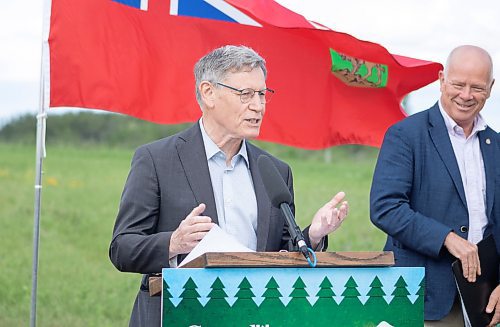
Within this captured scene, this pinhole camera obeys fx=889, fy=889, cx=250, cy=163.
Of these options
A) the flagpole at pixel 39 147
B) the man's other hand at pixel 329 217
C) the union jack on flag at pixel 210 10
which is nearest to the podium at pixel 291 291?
the man's other hand at pixel 329 217

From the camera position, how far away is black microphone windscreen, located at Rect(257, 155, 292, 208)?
2879 mm

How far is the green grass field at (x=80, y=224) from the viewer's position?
9.77 m

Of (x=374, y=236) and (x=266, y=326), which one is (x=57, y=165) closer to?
(x=374, y=236)

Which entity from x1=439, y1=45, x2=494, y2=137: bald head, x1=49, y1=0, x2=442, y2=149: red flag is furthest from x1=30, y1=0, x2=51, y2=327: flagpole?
x1=439, y1=45, x2=494, y2=137: bald head

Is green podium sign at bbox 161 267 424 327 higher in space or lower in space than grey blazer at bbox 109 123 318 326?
lower

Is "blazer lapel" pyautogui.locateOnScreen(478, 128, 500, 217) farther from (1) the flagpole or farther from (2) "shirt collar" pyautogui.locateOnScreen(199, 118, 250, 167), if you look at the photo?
(1) the flagpole

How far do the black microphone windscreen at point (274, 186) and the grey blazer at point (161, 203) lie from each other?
392 millimetres

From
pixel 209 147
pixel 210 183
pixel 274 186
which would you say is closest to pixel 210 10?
pixel 209 147

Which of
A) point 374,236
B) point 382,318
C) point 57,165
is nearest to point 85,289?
point 374,236

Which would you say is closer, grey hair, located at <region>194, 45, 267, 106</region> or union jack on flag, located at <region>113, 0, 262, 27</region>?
grey hair, located at <region>194, 45, 267, 106</region>

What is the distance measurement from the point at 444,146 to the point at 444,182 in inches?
6.9

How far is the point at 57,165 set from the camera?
1631 centimetres

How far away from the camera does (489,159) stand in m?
4.25

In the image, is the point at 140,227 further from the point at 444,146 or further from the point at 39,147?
the point at 444,146
